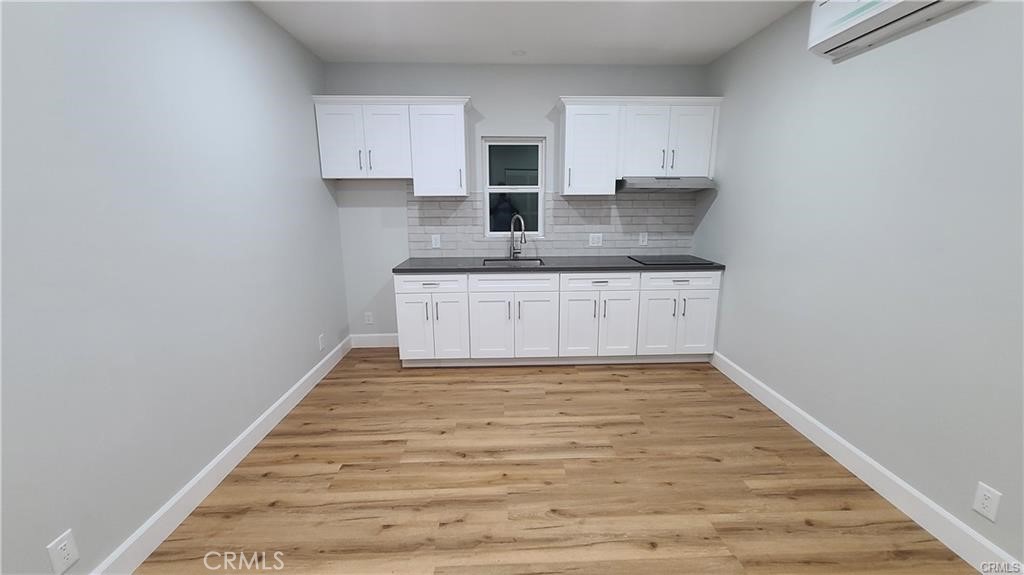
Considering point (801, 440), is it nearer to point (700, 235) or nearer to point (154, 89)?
point (700, 235)

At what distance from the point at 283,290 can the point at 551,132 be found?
2.61 meters

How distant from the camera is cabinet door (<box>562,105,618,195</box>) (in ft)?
10.8

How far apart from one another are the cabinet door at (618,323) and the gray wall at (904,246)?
94 cm

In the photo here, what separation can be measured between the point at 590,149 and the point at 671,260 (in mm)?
1223

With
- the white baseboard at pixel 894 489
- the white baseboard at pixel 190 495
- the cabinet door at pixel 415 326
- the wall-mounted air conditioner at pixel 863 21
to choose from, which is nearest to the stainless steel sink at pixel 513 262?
the cabinet door at pixel 415 326

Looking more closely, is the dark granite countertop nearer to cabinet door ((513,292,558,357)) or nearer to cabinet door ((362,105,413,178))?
cabinet door ((513,292,558,357))

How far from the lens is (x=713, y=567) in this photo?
1.52 m

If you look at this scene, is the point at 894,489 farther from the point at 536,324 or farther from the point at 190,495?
the point at 190,495

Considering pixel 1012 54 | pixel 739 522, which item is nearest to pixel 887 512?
pixel 739 522

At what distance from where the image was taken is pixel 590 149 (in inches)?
132

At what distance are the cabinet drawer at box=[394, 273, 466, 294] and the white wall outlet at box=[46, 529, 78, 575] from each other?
7.11ft

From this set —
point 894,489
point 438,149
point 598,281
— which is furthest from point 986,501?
point 438,149

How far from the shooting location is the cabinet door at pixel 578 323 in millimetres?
3326

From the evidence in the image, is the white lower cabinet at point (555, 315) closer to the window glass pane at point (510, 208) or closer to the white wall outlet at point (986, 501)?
the window glass pane at point (510, 208)
